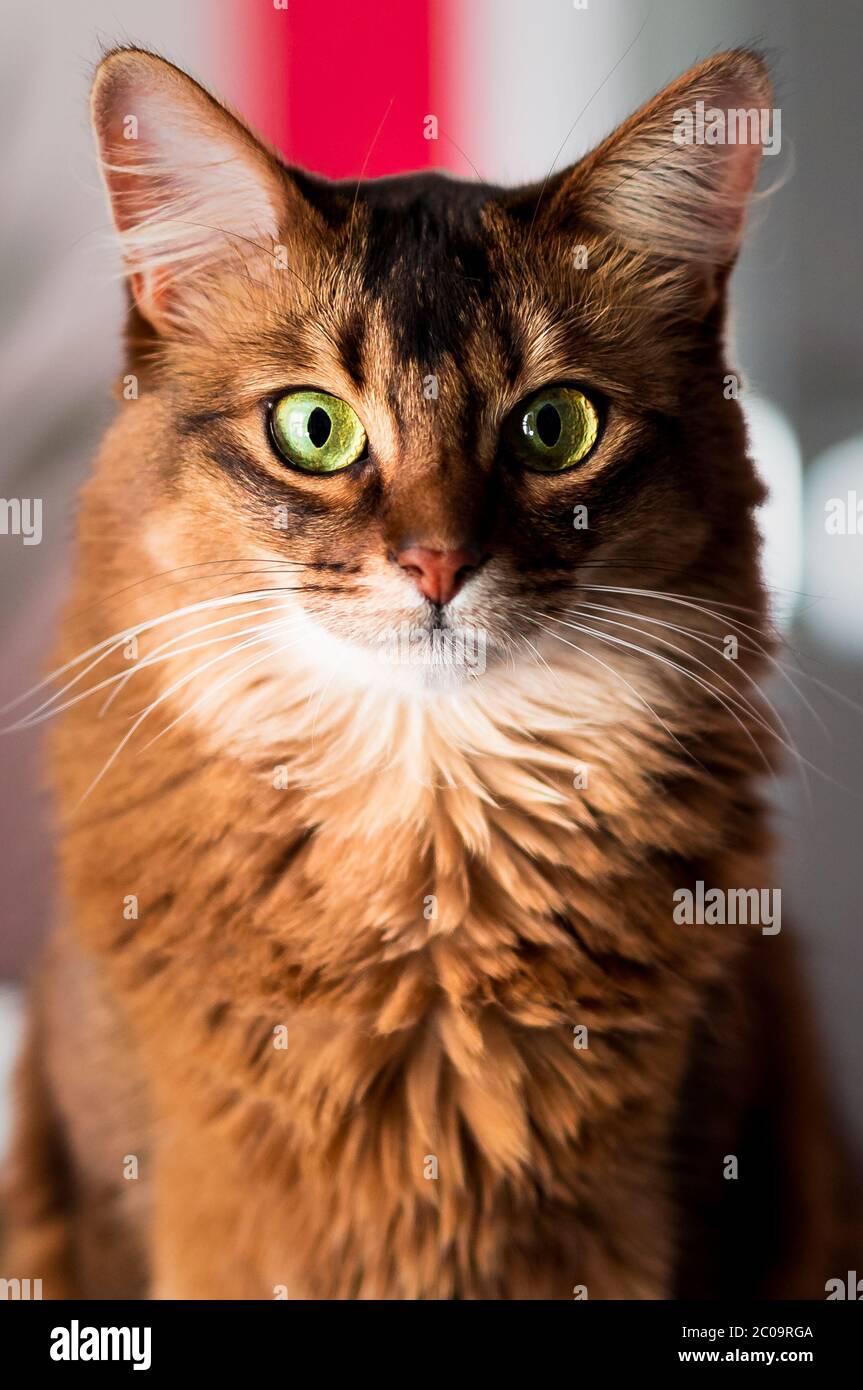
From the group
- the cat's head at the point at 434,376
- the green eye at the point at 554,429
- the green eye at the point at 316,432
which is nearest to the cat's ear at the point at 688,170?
the cat's head at the point at 434,376

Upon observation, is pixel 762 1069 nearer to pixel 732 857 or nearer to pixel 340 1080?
pixel 732 857

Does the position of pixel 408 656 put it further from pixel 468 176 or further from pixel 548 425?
pixel 468 176

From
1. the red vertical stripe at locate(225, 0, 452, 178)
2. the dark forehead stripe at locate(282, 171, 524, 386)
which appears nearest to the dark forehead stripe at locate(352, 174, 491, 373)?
the dark forehead stripe at locate(282, 171, 524, 386)

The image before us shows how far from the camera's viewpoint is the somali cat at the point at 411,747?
0.99m

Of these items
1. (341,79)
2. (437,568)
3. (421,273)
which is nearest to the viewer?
(437,568)

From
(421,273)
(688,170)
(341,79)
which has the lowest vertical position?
(421,273)

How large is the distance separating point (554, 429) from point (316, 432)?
21cm

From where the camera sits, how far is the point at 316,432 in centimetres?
99

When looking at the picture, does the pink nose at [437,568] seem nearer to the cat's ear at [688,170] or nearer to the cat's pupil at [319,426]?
the cat's pupil at [319,426]

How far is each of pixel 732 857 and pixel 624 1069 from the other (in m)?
0.23

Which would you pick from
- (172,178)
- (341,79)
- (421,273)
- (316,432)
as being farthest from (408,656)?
(341,79)

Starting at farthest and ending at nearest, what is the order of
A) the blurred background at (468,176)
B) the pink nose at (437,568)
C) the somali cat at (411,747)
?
the blurred background at (468,176), the somali cat at (411,747), the pink nose at (437,568)

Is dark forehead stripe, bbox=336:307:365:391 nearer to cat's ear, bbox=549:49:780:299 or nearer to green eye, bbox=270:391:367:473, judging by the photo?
green eye, bbox=270:391:367:473
